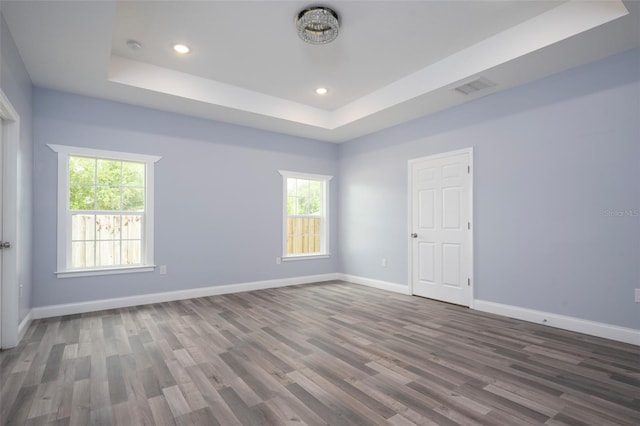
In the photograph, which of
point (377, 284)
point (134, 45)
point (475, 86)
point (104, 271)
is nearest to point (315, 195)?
point (377, 284)

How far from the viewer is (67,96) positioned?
4.11 meters

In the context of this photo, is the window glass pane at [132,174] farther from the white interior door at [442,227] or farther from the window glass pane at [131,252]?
the white interior door at [442,227]

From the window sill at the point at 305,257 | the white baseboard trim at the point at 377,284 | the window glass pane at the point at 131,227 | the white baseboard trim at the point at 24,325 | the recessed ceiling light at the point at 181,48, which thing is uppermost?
the recessed ceiling light at the point at 181,48

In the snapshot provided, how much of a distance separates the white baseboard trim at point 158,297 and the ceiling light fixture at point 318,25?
3.75 m

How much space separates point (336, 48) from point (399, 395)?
3.36 meters

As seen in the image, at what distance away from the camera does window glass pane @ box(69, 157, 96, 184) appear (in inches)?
165

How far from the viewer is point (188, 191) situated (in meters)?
4.95

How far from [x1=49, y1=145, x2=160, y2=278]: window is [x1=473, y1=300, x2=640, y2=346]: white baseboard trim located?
457cm

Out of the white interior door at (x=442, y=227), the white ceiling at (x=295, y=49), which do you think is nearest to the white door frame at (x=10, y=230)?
the white ceiling at (x=295, y=49)

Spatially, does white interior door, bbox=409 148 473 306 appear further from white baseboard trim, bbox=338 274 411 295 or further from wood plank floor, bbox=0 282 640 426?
wood plank floor, bbox=0 282 640 426

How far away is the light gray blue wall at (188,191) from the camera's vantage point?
3.99m

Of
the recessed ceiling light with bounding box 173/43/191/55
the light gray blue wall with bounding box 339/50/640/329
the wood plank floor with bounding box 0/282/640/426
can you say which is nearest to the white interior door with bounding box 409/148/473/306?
the light gray blue wall with bounding box 339/50/640/329

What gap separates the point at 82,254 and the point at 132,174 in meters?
1.21

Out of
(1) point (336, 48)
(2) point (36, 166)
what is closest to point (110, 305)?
(2) point (36, 166)
